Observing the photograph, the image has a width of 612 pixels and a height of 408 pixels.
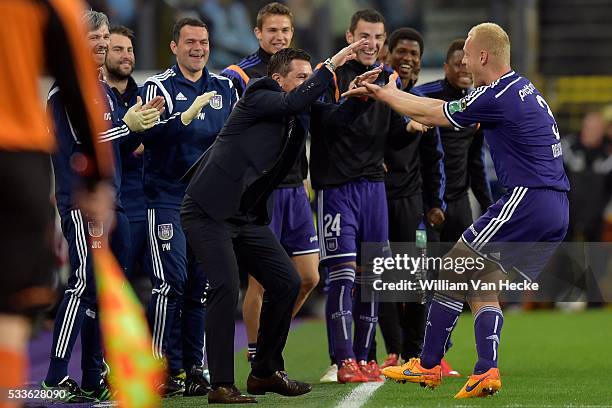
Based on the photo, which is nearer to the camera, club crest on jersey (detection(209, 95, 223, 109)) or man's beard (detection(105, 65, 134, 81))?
club crest on jersey (detection(209, 95, 223, 109))

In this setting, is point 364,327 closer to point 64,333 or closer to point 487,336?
point 487,336

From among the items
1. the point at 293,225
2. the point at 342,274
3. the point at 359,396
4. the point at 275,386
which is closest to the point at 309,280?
the point at 342,274

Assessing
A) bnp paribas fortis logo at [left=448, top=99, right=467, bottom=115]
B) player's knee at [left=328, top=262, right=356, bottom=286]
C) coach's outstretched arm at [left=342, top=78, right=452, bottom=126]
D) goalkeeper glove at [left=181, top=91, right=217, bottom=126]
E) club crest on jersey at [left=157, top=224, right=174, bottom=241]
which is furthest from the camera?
player's knee at [left=328, top=262, right=356, bottom=286]

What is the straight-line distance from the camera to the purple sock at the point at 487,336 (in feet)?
24.7

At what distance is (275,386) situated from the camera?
782 centimetres

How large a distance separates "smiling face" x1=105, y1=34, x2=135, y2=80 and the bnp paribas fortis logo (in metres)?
2.54

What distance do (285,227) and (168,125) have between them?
1.27 m

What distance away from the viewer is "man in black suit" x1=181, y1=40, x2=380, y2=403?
740cm

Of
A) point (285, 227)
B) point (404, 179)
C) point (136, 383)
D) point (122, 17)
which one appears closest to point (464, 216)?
point (404, 179)

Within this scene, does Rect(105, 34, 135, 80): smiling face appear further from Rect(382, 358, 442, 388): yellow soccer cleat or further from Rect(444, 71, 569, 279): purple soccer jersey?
Rect(382, 358, 442, 388): yellow soccer cleat

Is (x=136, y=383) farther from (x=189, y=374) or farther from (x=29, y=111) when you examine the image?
(x=189, y=374)

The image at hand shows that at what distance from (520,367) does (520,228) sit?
9.09 feet

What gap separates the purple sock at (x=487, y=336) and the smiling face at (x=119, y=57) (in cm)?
315

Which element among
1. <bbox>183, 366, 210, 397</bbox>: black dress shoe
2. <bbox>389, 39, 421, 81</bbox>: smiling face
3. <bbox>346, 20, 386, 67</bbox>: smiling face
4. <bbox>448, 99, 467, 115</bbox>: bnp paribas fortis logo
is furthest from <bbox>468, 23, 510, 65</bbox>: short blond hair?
<bbox>183, 366, 210, 397</bbox>: black dress shoe
